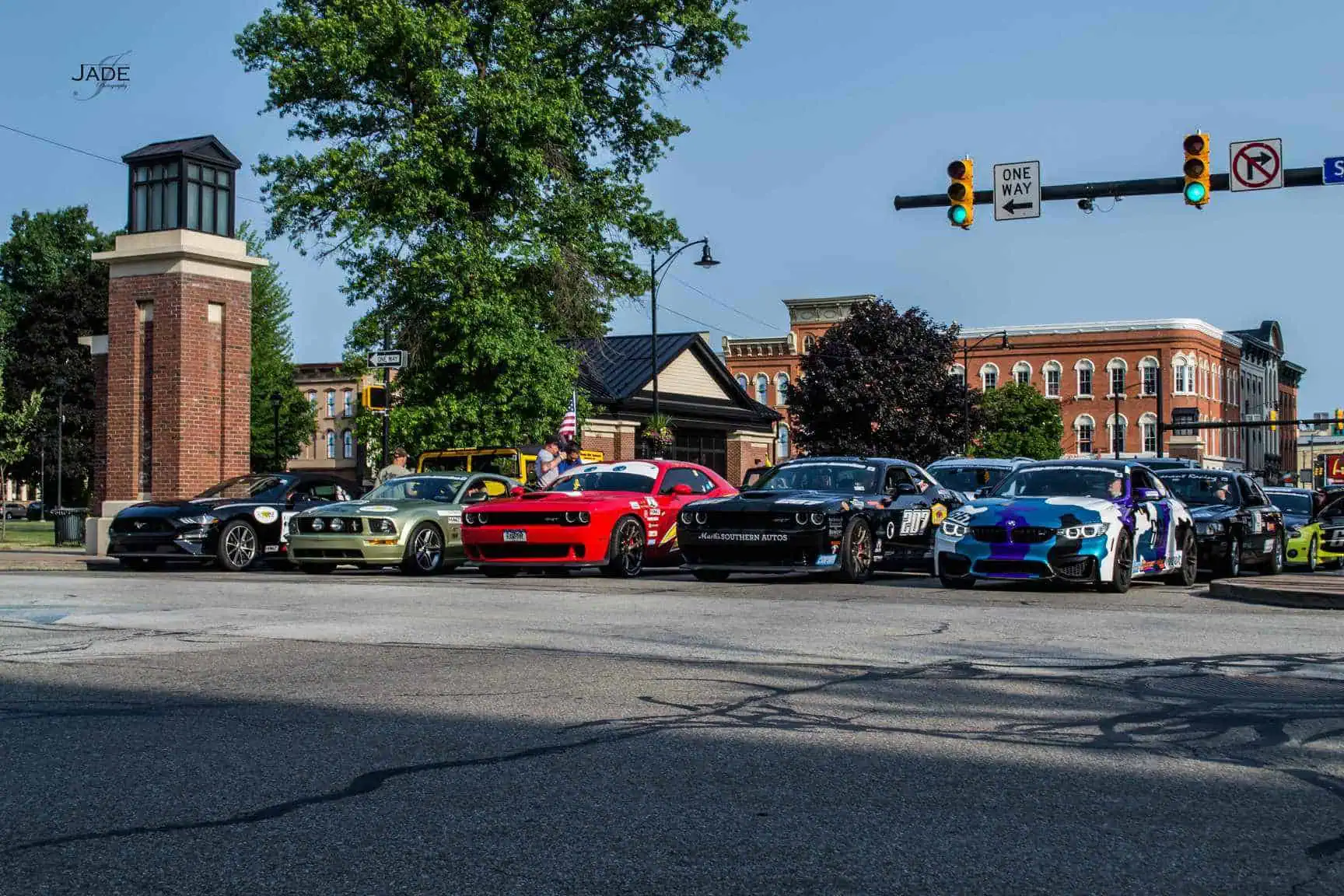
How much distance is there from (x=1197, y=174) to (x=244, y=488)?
14.1 metres

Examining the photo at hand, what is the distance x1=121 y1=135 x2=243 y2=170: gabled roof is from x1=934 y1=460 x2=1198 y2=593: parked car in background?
18.5 m

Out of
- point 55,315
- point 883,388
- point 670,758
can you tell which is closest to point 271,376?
point 55,315

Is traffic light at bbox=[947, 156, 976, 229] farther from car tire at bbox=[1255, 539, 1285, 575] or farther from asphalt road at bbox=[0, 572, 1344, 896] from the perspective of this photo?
asphalt road at bbox=[0, 572, 1344, 896]

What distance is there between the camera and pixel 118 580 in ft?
59.9

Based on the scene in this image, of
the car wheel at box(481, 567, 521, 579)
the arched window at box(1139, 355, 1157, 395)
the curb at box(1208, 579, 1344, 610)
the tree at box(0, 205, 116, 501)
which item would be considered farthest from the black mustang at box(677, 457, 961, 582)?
the arched window at box(1139, 355, 1157, 395)

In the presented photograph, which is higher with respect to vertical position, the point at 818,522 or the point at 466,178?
the point at 466,178

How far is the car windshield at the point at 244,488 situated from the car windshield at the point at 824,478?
8111 mm

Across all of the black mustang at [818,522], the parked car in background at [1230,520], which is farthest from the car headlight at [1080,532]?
the parked car in background at [1230,520]

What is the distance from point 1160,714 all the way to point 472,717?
11.1 feet

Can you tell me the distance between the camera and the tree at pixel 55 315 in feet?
217

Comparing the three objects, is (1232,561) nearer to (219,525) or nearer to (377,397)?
(377,397)

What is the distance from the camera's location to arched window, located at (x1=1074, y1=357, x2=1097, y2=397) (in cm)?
9819

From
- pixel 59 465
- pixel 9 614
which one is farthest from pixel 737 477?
pixel 9 614

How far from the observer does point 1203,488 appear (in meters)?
21.0
